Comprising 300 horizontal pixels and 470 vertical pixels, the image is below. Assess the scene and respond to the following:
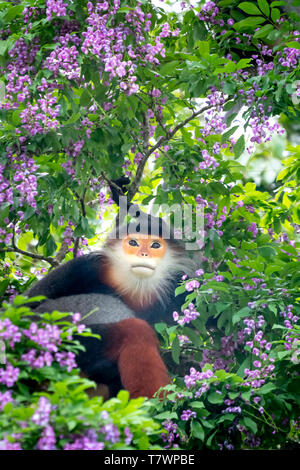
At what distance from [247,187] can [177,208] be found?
0.50 m

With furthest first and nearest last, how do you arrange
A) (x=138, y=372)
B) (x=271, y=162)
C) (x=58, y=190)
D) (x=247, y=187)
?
(x=271, y=162), (x=247, y=187), (x=58, y=190), (x=138, y=372)

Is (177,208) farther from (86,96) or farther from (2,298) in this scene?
(2,298)

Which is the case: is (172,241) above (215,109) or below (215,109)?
below

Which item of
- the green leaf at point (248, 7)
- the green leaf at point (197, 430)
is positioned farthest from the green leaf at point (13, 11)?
the green leaf at point (197, 430)

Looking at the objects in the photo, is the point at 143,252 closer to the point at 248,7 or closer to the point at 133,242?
the point at 133,242

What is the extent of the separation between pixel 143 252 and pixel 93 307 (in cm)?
39

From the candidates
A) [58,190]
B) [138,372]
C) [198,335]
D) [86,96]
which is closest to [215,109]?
[86,96]

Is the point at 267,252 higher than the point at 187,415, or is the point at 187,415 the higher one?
the point at 267,252

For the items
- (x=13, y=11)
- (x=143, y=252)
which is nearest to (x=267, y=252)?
(x=143, y=252)

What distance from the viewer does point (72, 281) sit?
3.47 m

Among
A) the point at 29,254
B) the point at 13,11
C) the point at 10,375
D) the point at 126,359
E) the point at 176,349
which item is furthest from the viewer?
the point at 29,254

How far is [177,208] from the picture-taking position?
3.52m

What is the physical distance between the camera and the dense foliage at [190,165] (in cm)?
275

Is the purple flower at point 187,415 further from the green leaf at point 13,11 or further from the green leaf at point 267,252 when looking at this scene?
the green leaf at point 13,11
